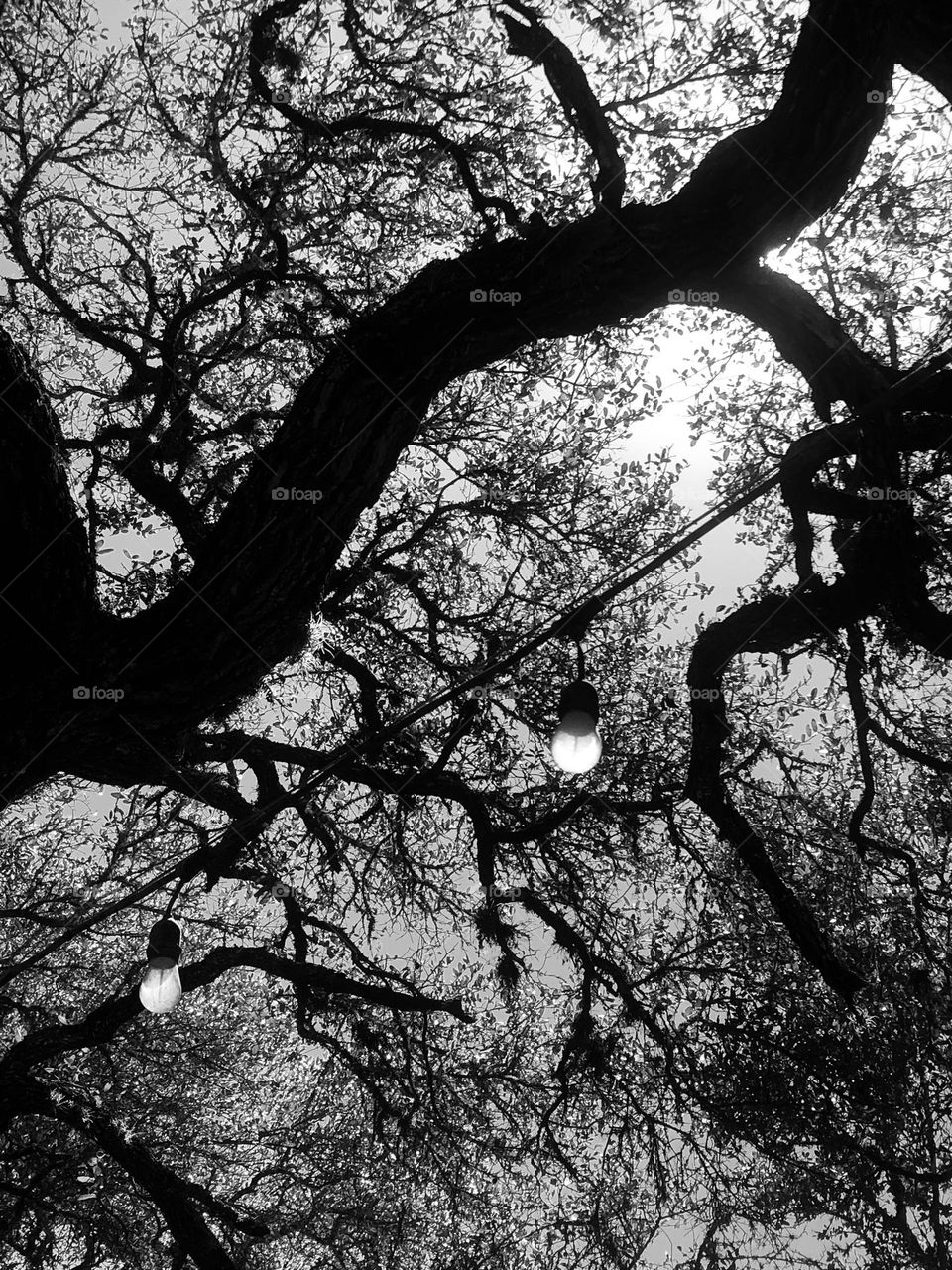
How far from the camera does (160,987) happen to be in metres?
4.95

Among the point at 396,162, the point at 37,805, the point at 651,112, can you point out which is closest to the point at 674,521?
the point at 651,112

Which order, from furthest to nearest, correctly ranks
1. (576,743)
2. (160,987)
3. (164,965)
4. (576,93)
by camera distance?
(576,93), (164,965), (160,987), (576,743)

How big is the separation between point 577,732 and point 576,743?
2.0 inches

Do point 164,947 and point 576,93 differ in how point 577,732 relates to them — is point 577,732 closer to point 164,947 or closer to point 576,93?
point 164,947

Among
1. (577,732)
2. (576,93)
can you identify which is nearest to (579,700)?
(577,732)

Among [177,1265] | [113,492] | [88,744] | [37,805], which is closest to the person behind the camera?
[88,744]

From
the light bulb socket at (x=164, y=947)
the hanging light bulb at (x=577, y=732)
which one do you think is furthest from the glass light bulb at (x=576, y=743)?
the light bulb socket at (x=164, y=947)

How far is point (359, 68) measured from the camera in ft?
26.8

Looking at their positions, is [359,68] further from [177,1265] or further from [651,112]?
[177,1265]

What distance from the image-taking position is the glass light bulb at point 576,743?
4262 millimetres

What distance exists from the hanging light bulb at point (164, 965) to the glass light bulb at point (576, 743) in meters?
2.43

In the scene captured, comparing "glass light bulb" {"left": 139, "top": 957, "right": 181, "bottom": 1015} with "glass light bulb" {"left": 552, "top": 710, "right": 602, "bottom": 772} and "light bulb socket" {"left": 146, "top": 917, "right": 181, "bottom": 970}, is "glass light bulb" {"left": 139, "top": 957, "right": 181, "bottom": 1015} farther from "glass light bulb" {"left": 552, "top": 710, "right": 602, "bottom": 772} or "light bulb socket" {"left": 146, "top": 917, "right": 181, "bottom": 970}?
"glass light bulb" {"left": 552, "top": 710, "right": 602, "bottom": 772}

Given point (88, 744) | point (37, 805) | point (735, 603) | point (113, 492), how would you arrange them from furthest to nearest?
point (37, 805)
point (113, 492)
point (735, 603)
point (88, 744)

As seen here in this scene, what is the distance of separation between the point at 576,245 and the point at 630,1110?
7.64m
